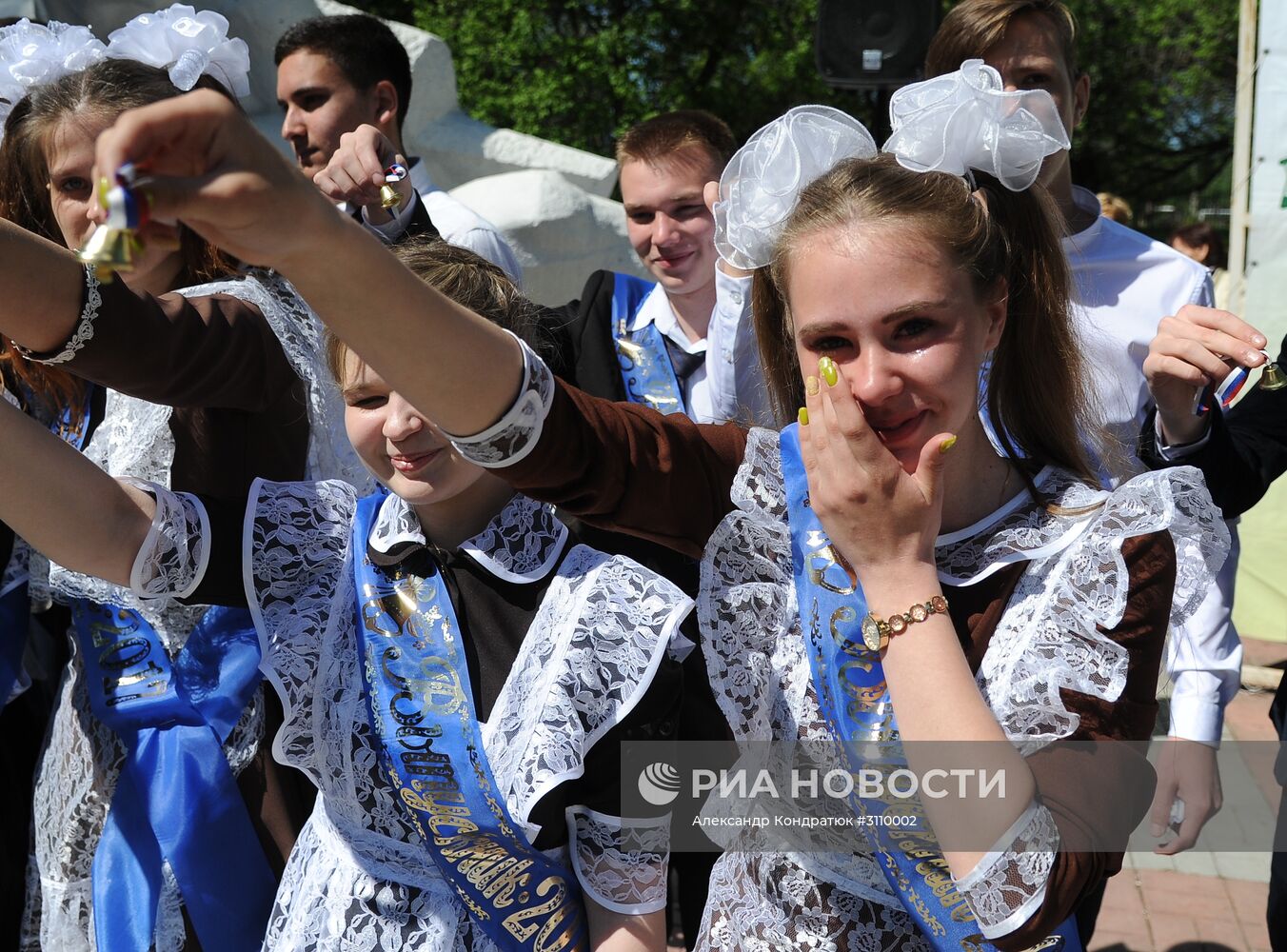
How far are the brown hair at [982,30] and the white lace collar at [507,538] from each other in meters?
1.47

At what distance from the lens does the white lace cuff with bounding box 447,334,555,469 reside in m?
1.26

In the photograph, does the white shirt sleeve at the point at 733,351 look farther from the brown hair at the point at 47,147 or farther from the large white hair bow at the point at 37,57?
the large white hair bow at the point at 37,57

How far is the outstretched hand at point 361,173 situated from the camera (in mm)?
2580

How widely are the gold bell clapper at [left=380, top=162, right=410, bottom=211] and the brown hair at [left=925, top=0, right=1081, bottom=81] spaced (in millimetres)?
1177

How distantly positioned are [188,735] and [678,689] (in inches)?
30.6

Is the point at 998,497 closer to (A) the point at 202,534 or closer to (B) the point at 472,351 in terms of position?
(B) the point at 472,351

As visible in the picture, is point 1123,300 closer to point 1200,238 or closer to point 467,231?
point 467,231

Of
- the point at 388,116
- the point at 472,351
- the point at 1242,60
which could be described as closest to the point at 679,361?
the point at 388,116

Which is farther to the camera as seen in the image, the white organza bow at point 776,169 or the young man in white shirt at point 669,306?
the young man in white shirt at point 669,306

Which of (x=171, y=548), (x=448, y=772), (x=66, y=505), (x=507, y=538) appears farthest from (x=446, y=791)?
(x=66, y=505)

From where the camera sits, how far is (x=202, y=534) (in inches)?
69.0

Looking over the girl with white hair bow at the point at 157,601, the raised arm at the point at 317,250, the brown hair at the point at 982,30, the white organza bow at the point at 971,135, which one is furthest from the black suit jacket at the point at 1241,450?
the girl with white hair bow at the point at 157,601

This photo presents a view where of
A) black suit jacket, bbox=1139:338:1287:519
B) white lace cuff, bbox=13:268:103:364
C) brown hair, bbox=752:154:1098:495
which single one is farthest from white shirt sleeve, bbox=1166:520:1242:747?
white lace cuff, bbox=13:268:103:364

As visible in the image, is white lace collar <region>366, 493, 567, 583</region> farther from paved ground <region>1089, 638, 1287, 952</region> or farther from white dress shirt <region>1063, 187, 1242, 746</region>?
paved ground <region>1089, 638, 1287, 952</region>
